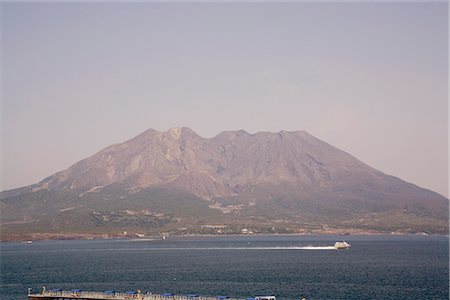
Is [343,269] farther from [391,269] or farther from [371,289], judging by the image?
[371,289]

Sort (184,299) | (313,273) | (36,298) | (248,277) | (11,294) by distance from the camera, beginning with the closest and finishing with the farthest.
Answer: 1. (184,299)
2. (36,298)
3. (11,294)
4. (248,277)
5. (313,273)

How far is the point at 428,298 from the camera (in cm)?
13350

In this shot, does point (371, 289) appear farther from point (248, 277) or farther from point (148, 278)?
point (148, 278)

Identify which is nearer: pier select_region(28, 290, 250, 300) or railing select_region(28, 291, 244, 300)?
railing select_region(28, 291, 244, 300)

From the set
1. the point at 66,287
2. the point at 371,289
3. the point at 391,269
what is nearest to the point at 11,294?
the point at 66,287

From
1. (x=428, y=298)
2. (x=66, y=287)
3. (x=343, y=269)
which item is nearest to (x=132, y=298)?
(x=66, y=287)

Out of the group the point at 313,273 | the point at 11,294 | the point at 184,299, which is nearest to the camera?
the point at 184,299

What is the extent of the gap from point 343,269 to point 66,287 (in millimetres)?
80750

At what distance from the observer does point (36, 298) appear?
423ft

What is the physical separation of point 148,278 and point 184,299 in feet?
166

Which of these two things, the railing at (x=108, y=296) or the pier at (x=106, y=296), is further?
the pier at (x=106, y=296)

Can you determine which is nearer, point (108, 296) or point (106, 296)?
point (108, 296)

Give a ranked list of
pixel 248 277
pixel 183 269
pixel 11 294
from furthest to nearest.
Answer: pixel 183 269, pixel 248 277, pixel 11 294

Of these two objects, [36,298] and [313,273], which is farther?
[313,273]
